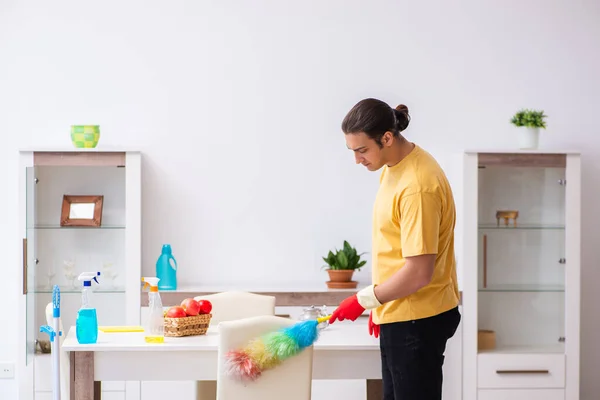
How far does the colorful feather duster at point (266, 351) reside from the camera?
2.61m

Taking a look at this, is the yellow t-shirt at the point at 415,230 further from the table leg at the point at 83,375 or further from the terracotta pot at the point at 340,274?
the terracotta pot at the point at 340,274

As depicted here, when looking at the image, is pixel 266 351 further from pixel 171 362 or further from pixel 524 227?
pixel 524 227

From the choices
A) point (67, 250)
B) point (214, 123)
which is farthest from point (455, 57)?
point (67, 250)

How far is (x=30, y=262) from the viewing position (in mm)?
3961

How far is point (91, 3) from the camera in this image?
4273 millimetres

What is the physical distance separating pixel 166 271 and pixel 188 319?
1.22 meters

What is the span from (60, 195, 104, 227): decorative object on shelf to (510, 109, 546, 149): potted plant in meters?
2.19

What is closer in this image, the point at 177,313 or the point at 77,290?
the point at 177,313

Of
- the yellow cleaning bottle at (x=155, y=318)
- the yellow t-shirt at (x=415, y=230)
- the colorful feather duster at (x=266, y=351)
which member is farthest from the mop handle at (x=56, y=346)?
the yellow t-shirt at (x=415, y=230)

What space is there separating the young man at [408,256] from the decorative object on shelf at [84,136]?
1926mm

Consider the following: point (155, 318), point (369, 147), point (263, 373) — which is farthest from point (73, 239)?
point (369, 147)

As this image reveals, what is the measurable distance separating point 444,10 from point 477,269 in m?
1.44

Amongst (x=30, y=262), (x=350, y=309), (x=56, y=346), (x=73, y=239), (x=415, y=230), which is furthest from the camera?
(x=73, y=239)

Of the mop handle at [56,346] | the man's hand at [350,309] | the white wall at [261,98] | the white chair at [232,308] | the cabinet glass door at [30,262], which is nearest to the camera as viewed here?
the man's hand at [350,309]
